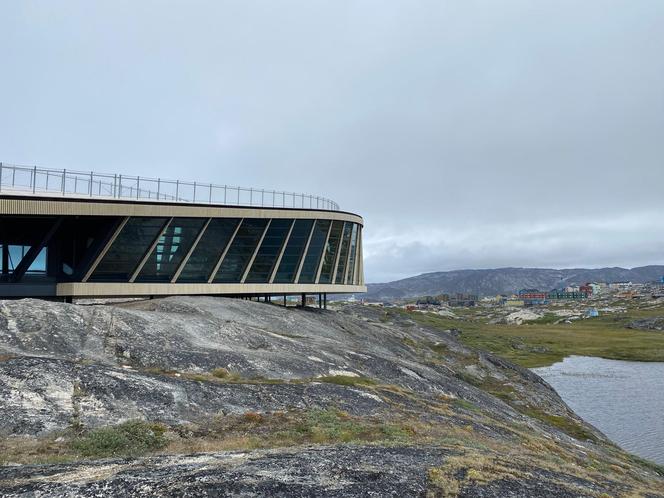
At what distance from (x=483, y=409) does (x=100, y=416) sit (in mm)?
26234

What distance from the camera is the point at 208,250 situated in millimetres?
51531

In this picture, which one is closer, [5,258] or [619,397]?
[5,258]

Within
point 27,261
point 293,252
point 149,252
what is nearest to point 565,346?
point 293,252

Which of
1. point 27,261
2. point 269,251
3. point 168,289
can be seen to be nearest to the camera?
point 27,261

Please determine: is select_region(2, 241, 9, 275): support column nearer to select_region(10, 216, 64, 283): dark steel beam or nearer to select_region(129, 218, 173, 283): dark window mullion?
select_region(10, 216, 64, 283): dark steel beam

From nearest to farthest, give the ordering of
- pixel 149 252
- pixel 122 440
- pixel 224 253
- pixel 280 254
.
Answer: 1. pixel 122 440
2. pixel 149 252
3. pixel 224 253
4. pixel 280 254

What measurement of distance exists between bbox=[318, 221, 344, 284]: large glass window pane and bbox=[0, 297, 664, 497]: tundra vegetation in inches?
1027

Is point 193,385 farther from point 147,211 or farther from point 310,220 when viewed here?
point 310,220

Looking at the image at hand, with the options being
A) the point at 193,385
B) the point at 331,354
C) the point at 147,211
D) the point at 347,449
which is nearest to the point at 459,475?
the point at 347,449

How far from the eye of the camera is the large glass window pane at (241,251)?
53031 mm

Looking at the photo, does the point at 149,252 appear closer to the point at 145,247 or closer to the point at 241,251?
the point at 145,247

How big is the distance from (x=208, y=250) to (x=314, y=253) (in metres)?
14.3

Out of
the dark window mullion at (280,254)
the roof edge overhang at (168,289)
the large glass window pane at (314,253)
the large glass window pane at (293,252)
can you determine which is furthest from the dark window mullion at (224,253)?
the large glass window pane at (314,253)

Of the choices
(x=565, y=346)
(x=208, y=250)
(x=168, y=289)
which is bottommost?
(x=565, y=346)
